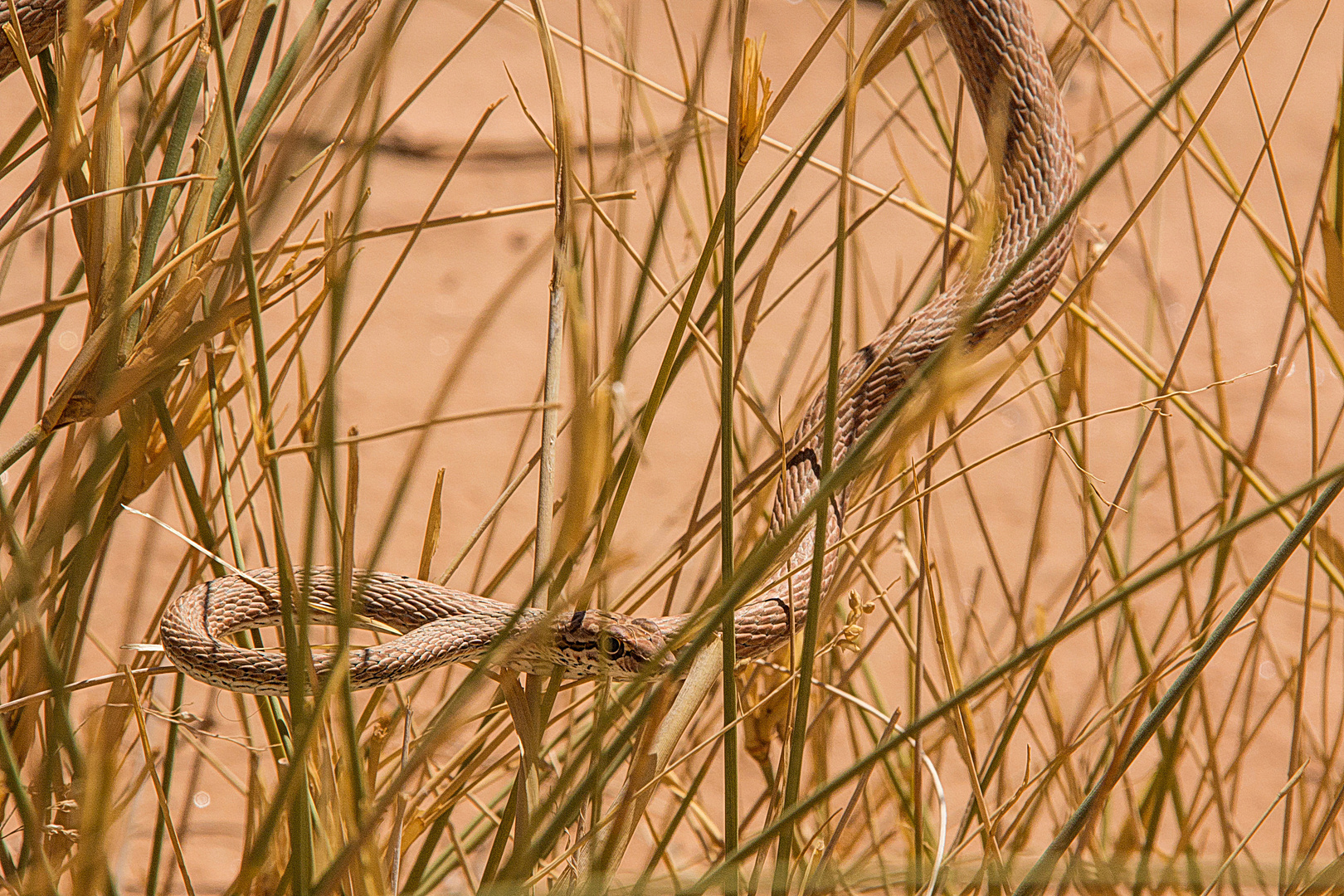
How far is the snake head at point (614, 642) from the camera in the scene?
2.65 feet

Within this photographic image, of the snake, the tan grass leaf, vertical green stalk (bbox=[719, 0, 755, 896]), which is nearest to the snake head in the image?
the snake

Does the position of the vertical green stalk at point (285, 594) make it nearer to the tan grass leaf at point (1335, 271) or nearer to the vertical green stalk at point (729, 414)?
the vertical green stalk at point (729, 414)

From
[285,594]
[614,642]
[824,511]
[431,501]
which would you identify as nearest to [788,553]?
[824,511]

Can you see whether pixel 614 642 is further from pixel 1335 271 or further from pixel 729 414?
pixel 1335 271

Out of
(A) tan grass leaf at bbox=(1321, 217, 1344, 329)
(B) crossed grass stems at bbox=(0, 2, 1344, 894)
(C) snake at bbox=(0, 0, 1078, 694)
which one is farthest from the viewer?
(C) snake at bbox=(0, 0, 1078, 694)

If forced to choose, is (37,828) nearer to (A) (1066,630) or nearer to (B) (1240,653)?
(A) (1066,630)

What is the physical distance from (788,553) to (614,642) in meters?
0.38

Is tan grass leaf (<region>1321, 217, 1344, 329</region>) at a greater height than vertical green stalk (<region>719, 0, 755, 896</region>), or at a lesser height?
greater

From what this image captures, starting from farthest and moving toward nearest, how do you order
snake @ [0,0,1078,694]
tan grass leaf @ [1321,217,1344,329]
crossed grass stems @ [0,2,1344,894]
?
snake @ [0,0,1078,694]
tan grass leaf @ [1321,217,1344,329]
crossed grass stems @ [0,2,1344,894]

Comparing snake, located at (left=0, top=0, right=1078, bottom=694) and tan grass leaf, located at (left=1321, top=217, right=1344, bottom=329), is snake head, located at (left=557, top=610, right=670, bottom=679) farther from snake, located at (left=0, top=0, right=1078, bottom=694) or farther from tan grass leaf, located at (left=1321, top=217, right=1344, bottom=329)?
tan grass leaf, located at (left=1321, top=217, right=1344, bottom=329)

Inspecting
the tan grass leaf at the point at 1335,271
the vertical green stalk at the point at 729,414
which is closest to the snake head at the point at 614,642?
the vertical green stalk at the point at 729,414

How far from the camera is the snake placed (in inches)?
30.1

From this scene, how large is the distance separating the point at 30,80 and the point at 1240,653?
6.91 ft

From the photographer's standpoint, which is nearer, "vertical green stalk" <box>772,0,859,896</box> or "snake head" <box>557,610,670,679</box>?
"vertical green stalk" <box>772,0,859,896</box>
